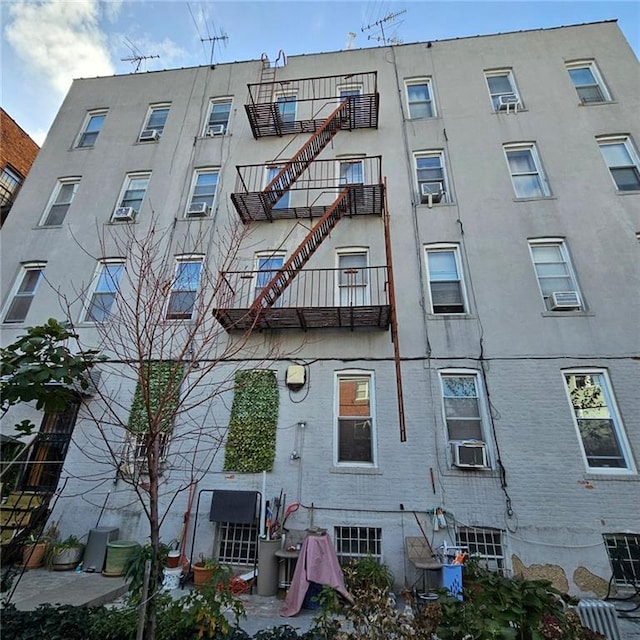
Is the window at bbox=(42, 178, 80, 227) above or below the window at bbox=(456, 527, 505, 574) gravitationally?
above

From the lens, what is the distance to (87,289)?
32.4ft

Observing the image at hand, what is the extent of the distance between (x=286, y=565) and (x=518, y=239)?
884cm

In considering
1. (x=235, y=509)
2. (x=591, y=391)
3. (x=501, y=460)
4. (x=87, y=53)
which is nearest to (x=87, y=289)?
(x=87, y=53)

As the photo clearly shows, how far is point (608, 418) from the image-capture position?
754 centimetres

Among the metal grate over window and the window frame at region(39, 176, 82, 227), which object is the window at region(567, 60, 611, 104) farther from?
the window frame at region(39, 176, 82, 227)

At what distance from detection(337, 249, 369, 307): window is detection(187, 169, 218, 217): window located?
4.31 metres

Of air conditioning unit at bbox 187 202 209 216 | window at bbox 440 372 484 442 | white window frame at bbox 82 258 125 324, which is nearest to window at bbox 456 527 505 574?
window at bbox 440 372 484 442

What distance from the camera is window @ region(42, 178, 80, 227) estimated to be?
1146 cm

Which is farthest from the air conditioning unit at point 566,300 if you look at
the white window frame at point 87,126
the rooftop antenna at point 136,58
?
the rooftop antenna at point 136,58

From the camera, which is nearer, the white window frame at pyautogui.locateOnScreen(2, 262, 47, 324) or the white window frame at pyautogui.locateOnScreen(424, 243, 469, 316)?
the white window frame at pyautogui.locateOnScreen(424, 243, 469, 316)

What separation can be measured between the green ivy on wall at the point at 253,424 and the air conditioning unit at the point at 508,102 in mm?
10541

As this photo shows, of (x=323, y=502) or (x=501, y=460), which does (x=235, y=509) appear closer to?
(x=323, y=502)

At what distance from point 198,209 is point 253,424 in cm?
642

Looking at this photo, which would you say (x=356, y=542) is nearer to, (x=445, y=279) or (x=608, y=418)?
(x=608, y=418)
